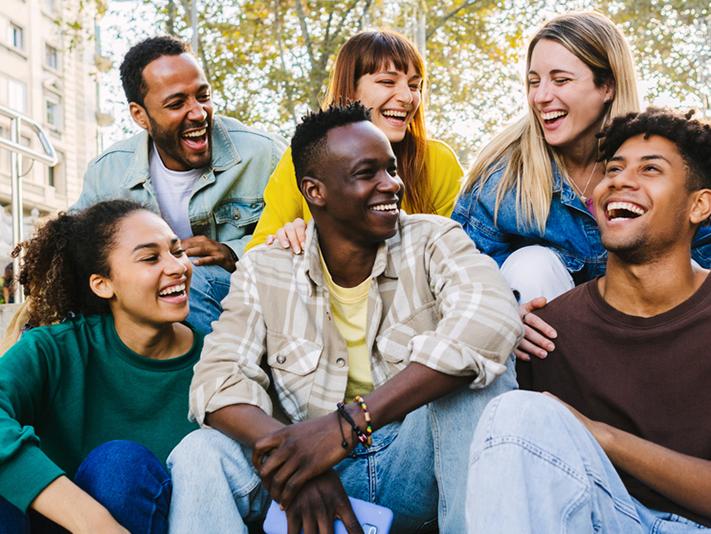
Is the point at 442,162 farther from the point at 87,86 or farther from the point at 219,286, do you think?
the point at 87,86

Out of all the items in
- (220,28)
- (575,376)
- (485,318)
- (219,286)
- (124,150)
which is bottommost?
(575,376)

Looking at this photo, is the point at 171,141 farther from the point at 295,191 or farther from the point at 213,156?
the point at 295,191

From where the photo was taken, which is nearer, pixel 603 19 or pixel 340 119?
pixel 340 119

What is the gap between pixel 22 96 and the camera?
2680 cm

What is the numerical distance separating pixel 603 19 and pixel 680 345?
1773mm

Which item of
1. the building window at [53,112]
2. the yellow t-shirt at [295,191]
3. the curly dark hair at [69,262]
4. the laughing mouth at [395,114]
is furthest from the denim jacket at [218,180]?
the building window at [53,112]

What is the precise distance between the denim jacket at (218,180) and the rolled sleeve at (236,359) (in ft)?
4.29

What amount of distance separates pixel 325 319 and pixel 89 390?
2.97 ft

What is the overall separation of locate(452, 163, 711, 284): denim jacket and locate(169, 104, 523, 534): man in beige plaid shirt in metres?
0.71

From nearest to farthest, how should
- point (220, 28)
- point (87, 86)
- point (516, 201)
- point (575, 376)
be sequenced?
point (575, 376), point (516, 201), point (220, 28), point (87, 86)

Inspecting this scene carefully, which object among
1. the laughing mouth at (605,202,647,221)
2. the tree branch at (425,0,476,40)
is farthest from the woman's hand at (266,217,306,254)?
the tree branch at (425,0,476,40)

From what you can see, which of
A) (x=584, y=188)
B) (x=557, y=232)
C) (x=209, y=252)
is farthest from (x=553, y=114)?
(x=209, y=252)

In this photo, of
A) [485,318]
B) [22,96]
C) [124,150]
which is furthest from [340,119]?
[22,96]

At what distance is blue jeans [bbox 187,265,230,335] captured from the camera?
3602 mm
